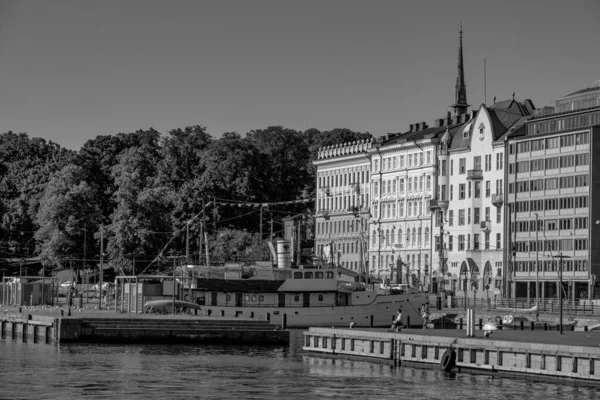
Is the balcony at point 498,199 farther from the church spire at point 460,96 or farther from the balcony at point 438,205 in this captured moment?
the church spire at point 460,96

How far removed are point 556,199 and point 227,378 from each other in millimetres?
77421

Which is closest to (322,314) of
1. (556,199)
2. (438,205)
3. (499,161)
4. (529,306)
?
(529,306)

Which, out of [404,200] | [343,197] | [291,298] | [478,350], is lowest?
[478,350]

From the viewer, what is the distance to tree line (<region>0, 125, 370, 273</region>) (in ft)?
494

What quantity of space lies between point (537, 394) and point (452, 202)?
94.7 metres

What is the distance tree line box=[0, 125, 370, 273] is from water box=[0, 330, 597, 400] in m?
61.8

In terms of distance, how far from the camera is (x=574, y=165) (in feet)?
436

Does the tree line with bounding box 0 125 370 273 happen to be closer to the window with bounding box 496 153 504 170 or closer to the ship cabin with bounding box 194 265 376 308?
the window with bounding box 496 153 504 170

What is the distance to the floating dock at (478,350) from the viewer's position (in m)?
59.4

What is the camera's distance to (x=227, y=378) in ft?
211

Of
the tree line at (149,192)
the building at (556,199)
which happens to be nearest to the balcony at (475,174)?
the building at (556,199)

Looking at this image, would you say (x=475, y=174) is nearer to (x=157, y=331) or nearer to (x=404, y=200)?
(x=404, y=200)

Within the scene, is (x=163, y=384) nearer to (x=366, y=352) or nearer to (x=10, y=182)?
(x=366, y=352)

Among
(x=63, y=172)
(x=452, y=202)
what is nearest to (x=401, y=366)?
(x=452, y=202)
